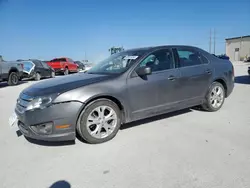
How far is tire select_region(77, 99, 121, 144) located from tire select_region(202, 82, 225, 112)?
2258 millimetres

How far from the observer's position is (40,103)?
296cm

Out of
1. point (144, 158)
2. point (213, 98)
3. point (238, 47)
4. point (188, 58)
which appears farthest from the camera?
point (238, 47)

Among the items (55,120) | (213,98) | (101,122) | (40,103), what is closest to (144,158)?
(101,122)

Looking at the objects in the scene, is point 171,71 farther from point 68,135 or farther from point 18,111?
point 18,111

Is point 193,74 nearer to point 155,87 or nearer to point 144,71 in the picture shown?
point 155,87

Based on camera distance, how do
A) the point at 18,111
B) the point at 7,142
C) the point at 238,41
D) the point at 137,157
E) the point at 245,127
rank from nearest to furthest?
the point at 137,157
the point at 18,111
the point at 7,142
the point at 245,127
the point at 238,41

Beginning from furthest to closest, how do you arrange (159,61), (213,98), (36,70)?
1. (36,70)
2. (213,98)
3. (159,61)

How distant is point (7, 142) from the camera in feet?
11.5

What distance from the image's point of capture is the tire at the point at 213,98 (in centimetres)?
458

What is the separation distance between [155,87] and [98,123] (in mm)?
1208

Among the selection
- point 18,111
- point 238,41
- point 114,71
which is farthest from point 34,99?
point 238,41

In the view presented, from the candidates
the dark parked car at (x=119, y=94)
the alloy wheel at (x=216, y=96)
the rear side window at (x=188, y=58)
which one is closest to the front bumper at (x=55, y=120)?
→ the dark parked car at (x=119, y=94)

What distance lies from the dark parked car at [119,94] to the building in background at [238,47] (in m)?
49.2

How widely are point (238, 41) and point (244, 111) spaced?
172 ft
